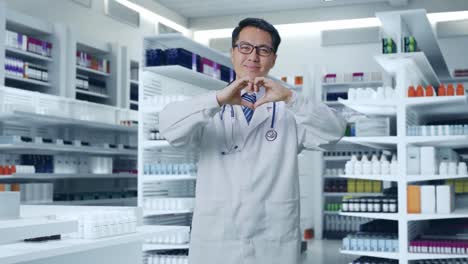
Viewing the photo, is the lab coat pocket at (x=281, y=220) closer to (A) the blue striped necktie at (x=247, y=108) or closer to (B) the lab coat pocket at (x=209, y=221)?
(B) the lab coat pocket at (x=209, y=221)

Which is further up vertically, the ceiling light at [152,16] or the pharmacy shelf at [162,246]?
the ceiling light at [152,16]

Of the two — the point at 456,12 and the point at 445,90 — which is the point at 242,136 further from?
the point at 456,12

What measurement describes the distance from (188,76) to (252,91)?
18.1 ft

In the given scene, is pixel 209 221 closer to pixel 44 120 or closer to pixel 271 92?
pixel 271 92

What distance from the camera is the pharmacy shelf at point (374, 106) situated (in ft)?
19.3

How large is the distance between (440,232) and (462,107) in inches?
58.4

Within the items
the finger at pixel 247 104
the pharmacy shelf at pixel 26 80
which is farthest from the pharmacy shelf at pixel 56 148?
the finger at pixel 247 104

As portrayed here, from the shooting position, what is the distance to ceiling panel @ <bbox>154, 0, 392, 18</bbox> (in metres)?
11.9

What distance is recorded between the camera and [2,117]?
7.39 m

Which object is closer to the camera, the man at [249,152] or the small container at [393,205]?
the man at [249,152]

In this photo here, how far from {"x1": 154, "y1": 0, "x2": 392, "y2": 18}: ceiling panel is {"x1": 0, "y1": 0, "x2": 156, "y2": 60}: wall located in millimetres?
862

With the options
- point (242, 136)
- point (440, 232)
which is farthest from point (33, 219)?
point (440, 232)

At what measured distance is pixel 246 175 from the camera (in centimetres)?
188

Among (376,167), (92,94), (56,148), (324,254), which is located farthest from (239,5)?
(376,167)
